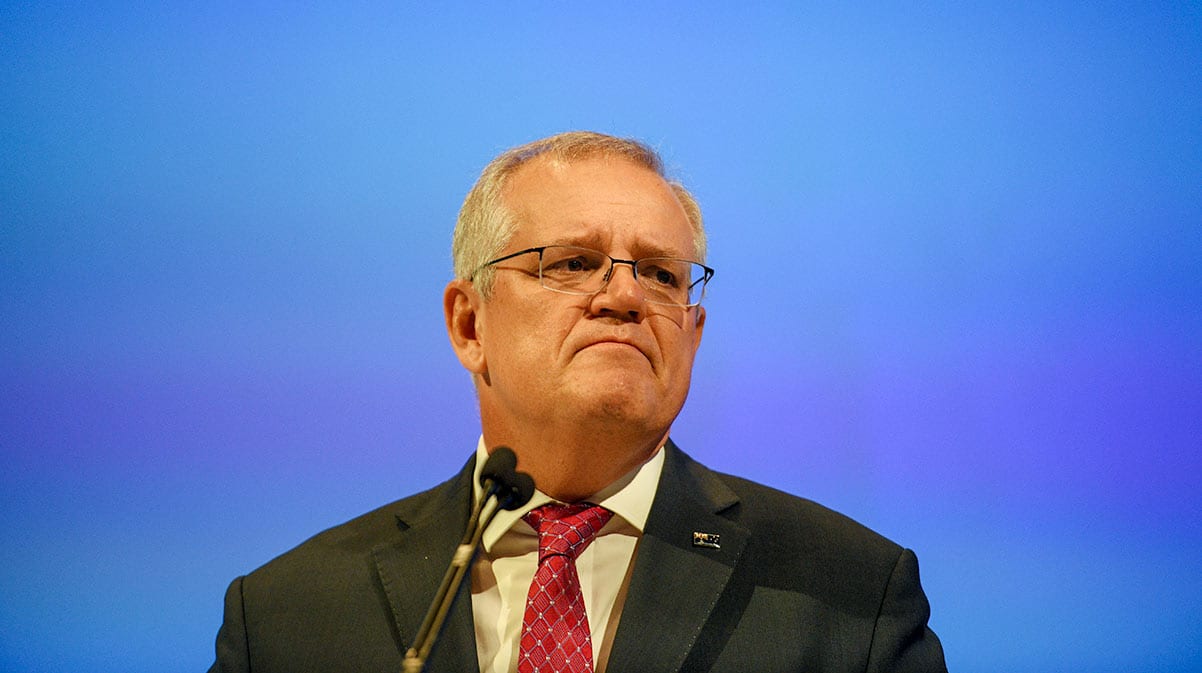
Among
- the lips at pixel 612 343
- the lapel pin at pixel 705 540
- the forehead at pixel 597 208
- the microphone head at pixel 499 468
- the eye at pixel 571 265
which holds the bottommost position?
the microphone head at pixel 499 468

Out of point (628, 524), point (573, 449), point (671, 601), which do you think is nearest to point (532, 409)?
point (573, 449)

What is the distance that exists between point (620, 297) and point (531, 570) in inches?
22.8

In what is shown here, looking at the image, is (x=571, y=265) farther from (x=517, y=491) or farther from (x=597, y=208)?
(x=517, y=491)

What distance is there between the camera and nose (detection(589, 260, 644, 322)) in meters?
2.10

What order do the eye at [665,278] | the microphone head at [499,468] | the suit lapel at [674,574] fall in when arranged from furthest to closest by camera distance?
the eye at [665,278], the suit lapel at [674,574], the microphone head at [499,468]

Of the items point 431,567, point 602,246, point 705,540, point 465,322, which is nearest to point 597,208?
point 602,246

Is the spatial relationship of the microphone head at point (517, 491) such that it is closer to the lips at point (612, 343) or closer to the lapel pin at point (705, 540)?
the lips at point (612, 343)

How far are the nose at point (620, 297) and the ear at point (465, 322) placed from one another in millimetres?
331

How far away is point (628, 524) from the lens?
222 cm

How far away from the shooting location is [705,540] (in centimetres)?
220

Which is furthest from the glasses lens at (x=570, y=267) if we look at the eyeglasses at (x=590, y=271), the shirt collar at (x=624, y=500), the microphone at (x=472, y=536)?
the microphone at (x=472, y=536)

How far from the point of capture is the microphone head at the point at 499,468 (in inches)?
66.6

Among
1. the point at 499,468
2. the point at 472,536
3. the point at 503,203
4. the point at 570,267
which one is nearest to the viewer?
the point at 472,536

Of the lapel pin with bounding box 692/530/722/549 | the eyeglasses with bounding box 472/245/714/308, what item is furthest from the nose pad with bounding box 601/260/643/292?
the lapel pin with bounding box 692/530/722/549
